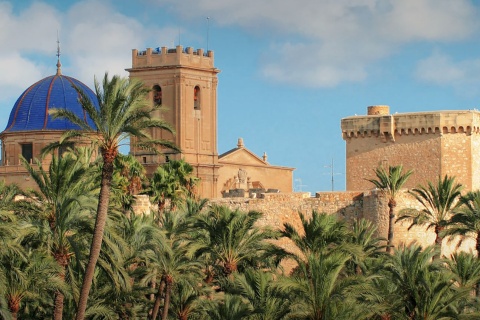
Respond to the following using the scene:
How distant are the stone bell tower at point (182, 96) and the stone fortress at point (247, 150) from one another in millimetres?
50

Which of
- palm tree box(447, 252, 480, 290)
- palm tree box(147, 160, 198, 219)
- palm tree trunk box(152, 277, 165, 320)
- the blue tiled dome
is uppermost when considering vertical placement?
the blue tiled dome

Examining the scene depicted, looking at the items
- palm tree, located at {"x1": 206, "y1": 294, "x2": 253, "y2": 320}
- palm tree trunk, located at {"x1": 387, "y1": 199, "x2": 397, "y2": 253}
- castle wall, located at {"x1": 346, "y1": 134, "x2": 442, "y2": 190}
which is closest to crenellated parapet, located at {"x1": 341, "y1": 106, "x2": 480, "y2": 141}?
castle wall, located at {"x1": 346, "y1": 134, "x2": 442, "y2": 190}

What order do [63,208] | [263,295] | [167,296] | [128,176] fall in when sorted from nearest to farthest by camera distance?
[63,208] < [263,295] < [167,296] < [128,176]

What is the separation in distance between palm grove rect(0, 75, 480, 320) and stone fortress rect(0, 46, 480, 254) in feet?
23.9

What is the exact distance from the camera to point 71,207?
3372cm

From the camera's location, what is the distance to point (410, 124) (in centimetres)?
5438

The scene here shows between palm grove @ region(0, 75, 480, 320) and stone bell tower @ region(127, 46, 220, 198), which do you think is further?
stone bell tower @ region(127, 46, 220, 198)

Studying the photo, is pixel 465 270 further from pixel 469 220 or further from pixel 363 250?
pixel 469 220

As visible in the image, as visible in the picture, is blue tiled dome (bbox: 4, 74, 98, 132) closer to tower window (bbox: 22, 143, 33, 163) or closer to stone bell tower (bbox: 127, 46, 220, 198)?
tower window (bbox: 22, 143, 33, 163)

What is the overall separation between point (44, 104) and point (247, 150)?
36.3 feet

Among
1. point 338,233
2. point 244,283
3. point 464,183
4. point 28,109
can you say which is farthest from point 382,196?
point 28,109

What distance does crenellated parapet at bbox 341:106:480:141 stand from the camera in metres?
53.6

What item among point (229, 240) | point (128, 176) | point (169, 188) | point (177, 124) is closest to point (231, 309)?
point (229, 240)

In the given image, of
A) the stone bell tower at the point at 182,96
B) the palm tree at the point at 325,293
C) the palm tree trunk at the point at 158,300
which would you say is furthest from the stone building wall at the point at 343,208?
the stone bell tower at the point at 182,96
